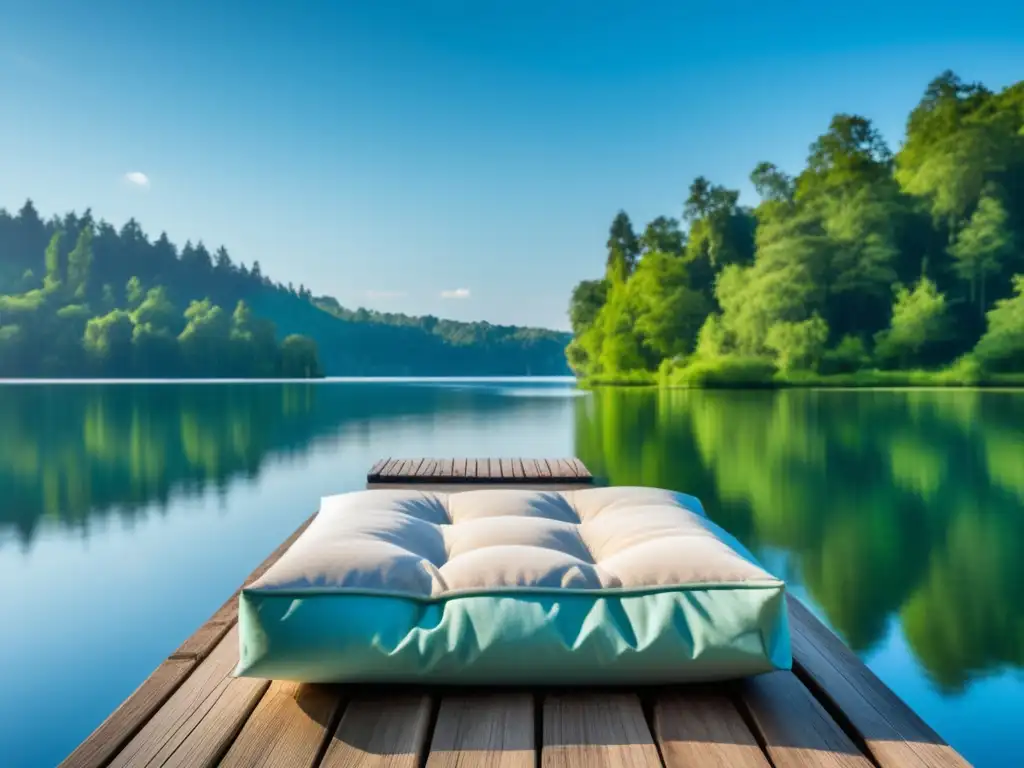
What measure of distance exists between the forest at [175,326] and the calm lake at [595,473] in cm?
4634

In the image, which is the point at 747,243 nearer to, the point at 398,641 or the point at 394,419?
the point at 394,419

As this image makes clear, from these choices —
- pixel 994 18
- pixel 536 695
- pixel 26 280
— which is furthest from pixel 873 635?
pixel 26 280

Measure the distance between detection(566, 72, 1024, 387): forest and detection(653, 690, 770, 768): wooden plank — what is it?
86.4 feet

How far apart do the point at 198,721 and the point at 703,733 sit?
0.87 metres

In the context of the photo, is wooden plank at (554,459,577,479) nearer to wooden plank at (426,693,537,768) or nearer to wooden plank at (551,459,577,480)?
wooden plank at (551,459,577,480)

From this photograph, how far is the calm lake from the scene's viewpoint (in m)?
2.39

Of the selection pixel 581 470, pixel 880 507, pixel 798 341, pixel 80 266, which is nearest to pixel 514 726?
pixel 581 470

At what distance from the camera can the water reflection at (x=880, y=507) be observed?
288cm

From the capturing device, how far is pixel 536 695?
137 centimetres

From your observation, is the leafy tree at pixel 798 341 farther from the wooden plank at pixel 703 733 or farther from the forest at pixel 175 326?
the forest at pixel 175 326

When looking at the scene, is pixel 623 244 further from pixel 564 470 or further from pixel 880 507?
pixel 564 470

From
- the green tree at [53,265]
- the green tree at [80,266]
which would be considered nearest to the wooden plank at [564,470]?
the green tree at [80,266]

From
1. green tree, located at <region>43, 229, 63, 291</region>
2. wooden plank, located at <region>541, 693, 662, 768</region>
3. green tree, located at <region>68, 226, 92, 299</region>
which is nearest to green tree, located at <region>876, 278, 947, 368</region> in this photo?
wooden plank, located at <region>541, 693, 662, 768</region>

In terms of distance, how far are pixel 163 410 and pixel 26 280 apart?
5427cm
